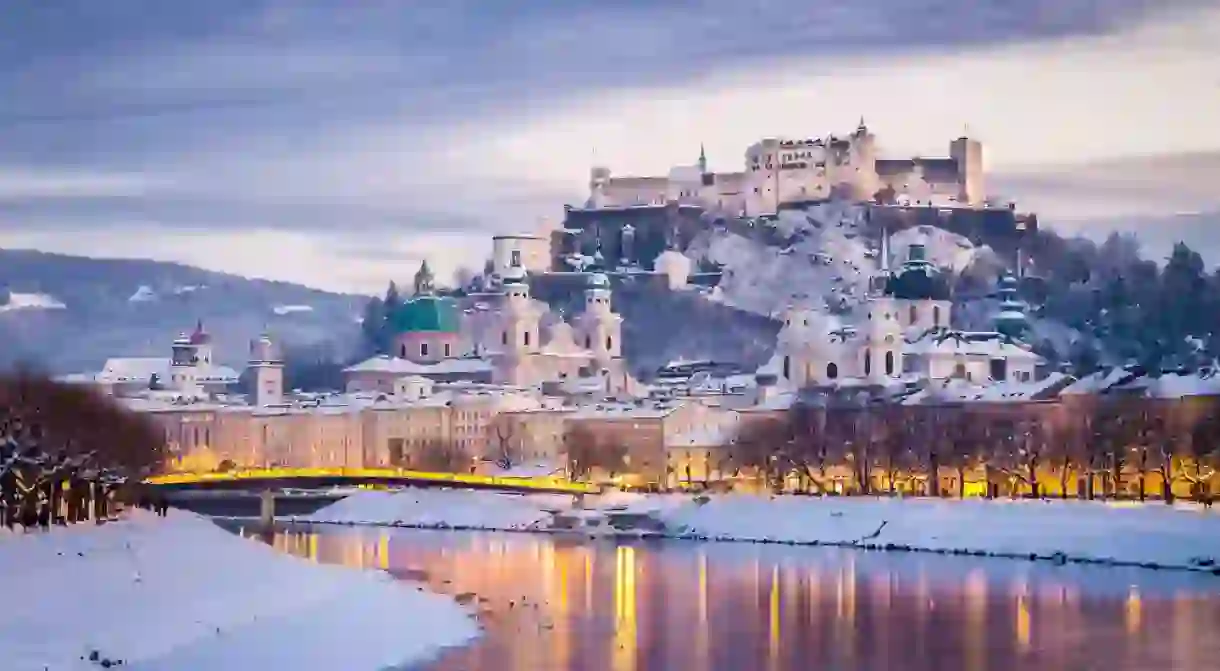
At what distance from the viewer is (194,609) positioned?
115ft

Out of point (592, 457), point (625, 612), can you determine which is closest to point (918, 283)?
point (592, 457)

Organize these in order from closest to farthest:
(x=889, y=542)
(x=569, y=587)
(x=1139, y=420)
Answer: (x=569, y=587) → (x=889, y=542) → (x=1139, y=420)

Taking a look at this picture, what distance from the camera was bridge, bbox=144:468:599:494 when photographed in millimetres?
77438

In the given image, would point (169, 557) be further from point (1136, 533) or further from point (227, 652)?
point (1136, 533)

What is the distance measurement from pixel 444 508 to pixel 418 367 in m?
51.0

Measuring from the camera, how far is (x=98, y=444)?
51.9m

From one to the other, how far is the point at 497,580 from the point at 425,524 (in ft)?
88.8

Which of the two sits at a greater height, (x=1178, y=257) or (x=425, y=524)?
(x=1178, y=257)

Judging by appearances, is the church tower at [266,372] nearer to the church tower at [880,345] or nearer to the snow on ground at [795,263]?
the snow on ground at [795,263]

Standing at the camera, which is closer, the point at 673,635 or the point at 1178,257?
the point at 673,635

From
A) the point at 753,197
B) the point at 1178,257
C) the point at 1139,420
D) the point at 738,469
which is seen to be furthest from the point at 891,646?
the point at 753,197

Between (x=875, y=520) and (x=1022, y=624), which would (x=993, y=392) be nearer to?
(x=875, y=520)

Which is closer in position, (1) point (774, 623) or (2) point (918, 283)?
(1) point (774, 623)

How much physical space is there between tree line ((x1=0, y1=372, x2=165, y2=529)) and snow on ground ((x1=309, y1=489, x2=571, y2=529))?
19365mm
